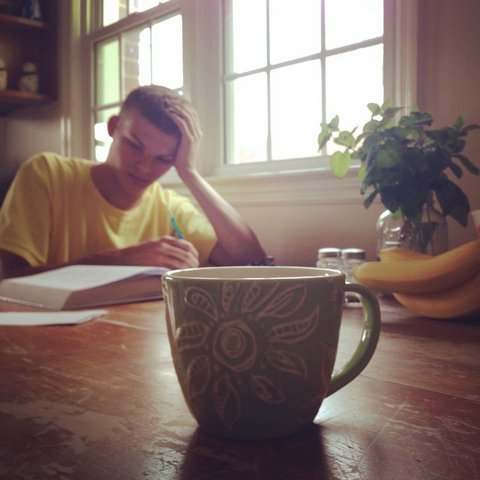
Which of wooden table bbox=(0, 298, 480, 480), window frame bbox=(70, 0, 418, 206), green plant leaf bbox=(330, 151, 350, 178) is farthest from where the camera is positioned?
window frame bbox=(70, 0, 418, 206)

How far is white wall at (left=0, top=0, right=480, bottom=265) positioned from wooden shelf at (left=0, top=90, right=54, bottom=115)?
1212 millimetres

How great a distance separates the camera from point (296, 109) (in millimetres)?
1823

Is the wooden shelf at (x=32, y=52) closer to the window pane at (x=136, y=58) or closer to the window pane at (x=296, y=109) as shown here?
the window pane at (x=136, y=58)

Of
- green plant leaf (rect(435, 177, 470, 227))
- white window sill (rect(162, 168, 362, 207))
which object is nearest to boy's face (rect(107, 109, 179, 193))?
white window sill (rect(162, 168, 362, 207))

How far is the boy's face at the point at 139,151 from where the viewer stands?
1.64 meters

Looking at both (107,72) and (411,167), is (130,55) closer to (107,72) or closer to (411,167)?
(107,72)

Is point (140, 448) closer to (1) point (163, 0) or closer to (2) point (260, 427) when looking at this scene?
(2) point (260, 427)

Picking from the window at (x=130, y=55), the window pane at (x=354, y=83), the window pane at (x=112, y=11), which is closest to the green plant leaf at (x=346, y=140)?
the window pane at (x=354, y=83)

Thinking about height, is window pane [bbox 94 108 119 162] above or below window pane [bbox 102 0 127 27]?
below

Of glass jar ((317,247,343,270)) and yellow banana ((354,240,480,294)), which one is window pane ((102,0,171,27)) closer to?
glass jar ((317,247,343,270))

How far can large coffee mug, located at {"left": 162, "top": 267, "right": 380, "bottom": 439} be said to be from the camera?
0.33 metres

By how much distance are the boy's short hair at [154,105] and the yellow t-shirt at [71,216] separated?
0.25 metres

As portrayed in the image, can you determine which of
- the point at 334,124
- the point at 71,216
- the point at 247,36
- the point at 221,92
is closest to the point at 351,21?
the point at 247,36

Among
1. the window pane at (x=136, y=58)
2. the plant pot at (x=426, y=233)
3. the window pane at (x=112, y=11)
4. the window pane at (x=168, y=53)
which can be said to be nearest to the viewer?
the plant pot at (x=426, y=233)
